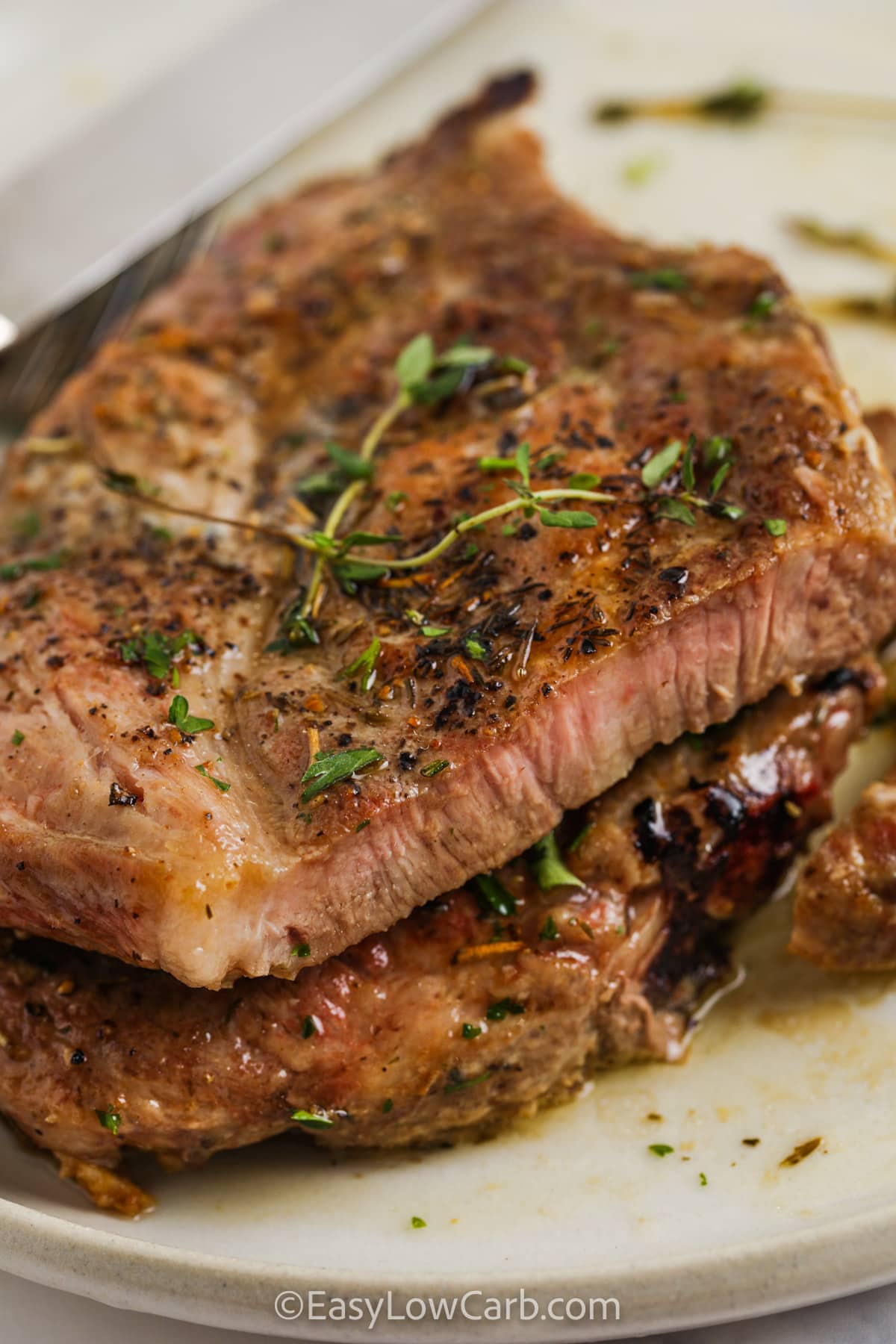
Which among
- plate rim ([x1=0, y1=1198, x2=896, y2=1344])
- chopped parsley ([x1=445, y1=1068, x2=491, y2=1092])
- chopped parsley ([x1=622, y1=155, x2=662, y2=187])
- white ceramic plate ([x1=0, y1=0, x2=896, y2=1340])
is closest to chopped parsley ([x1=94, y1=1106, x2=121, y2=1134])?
white ceramic plate ([x1=0, y1=0, x2=896, y2=1340])

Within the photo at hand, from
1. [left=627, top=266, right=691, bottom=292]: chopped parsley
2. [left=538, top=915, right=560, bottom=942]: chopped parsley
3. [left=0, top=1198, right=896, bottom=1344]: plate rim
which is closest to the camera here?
[left=0, top=1198, right=896, bottom=1344]: plate rim

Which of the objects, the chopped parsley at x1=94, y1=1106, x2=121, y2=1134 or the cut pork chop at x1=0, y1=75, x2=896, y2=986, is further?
the chopped parsley at x1=94, y1=1106, x2=121, y2=1134

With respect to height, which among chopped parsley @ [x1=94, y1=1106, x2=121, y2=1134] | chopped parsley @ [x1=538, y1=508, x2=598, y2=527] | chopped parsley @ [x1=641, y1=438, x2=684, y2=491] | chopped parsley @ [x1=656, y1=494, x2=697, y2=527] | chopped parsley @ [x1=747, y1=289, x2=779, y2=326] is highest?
chopped parsley @ [x1=538, y1=508, x2=598, y2=527]

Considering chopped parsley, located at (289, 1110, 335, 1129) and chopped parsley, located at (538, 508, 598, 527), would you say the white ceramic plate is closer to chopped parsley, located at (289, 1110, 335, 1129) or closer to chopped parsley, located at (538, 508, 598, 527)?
chopped parsley, located at (289, 1110, 335, 1129)

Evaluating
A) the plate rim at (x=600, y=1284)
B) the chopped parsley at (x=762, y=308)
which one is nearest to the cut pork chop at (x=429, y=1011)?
the plate rim at (x=600, y=1284)

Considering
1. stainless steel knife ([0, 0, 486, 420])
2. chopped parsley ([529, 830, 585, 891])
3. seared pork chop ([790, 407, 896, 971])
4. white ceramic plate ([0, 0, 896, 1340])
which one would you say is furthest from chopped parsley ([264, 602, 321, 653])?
stainless steel knife ([0, 0, 486, 420])

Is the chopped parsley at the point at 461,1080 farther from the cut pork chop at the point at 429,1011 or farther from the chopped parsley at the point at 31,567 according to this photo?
the chopped parsley at the point at 31,567

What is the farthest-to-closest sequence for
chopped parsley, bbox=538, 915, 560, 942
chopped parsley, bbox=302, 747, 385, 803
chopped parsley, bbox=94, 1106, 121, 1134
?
1. chopped parsley, bbox=538, 915, 560, 942
2. chopped parsley, bbox=94, 1106, 121, 1134
3. chopped parsley, bbox=302, 747, 385, 803

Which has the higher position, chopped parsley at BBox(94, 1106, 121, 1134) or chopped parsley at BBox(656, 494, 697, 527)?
chopped parsley at BBox(656, 494, 697, 527)

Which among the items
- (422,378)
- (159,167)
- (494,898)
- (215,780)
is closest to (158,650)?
(215,780)
